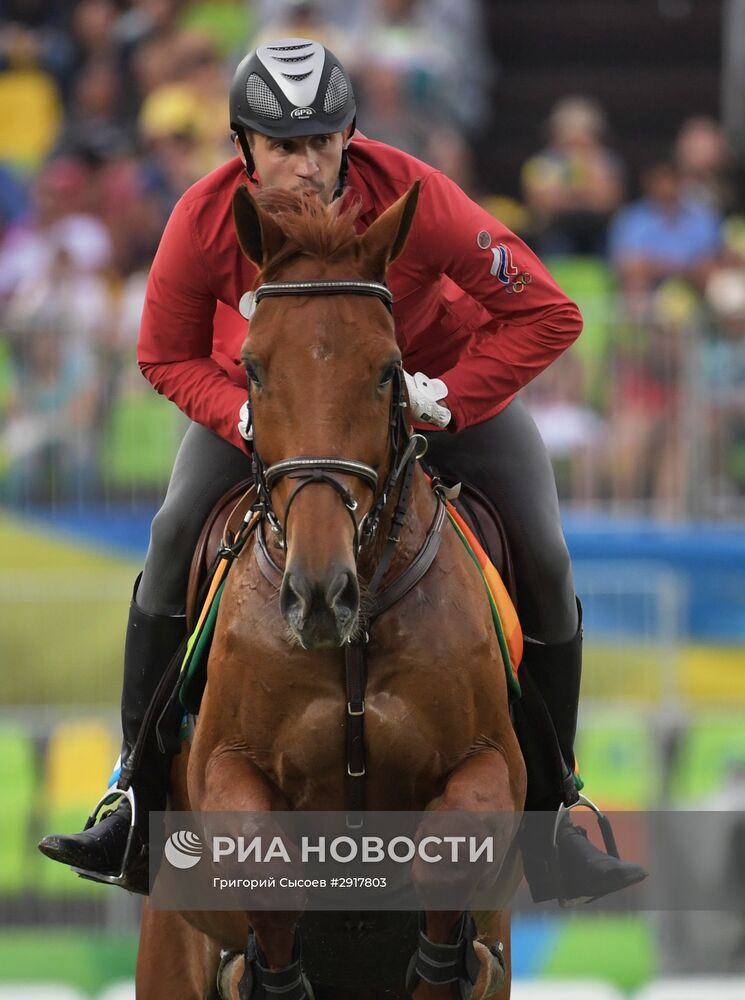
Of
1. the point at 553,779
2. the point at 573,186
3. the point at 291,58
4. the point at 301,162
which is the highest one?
the point at 573,186

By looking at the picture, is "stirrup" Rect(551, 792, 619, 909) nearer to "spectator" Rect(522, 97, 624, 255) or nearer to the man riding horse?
the man riding horse

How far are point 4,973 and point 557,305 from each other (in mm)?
6283

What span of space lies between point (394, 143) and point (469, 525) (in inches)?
360

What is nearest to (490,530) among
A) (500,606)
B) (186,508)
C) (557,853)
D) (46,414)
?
(500,606)

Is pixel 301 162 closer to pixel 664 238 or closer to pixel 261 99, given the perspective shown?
pixel 261 99

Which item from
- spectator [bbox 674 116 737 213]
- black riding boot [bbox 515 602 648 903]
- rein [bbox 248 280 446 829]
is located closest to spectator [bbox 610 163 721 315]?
spectator [bbox 674 116 737 213]

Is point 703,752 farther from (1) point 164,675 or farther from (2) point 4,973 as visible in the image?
(1) point 164,675

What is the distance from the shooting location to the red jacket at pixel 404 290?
18.2 ft

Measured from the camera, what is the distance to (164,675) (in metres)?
6.12

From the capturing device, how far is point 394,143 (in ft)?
47.9

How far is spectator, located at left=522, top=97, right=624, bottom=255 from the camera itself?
1473 centimetres

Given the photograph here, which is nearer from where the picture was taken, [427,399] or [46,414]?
[427,399]

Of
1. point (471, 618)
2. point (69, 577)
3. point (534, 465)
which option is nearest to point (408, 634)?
point (471, 618)

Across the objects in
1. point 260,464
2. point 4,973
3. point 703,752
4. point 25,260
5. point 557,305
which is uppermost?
point 25,260
